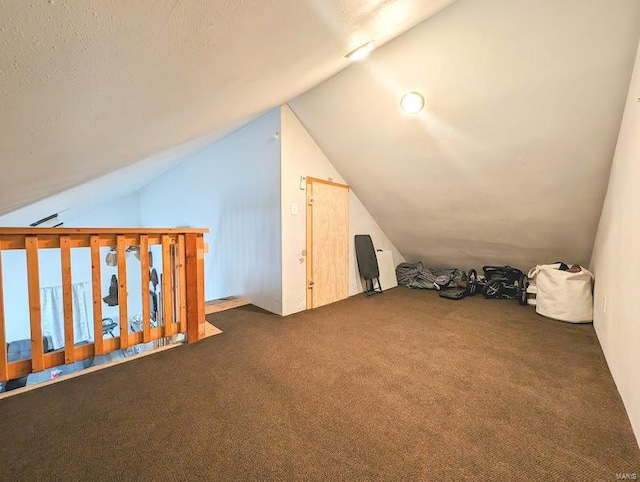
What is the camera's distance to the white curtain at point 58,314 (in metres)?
4.91

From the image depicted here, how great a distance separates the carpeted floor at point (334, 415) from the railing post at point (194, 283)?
0.50 ft

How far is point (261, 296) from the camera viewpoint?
10.9 feet

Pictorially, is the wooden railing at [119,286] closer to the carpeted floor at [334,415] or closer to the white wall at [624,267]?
the carpeted floor at [334,415]

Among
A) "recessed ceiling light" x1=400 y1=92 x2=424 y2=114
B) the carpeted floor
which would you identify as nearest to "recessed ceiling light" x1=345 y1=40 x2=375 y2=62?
"recessed ceiling light" x1=400 y1=92 x2=424 y2=114

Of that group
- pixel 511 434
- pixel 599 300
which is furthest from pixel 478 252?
pixel 511 434

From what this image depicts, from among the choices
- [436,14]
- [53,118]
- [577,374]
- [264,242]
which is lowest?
[577,374]

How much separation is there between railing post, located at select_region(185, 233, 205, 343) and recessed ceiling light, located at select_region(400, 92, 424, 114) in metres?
2.23

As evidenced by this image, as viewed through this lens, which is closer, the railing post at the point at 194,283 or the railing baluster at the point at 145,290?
the railing baluster at the point at 145,290

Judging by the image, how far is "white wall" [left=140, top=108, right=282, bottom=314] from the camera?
308cm

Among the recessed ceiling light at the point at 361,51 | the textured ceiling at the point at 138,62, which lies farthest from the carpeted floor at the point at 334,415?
the recessed ceiling light at the point at 361,51

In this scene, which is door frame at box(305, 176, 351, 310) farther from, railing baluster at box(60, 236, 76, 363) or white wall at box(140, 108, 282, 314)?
railing baluster at box(60, 236, 76, 363)

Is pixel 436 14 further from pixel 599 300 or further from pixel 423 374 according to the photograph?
pixel 599 300

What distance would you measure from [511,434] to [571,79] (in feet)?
7.78

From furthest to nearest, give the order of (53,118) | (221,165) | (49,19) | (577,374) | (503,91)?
1. (221,165)
2. (503,91)
3. (577,374)
4. (53,118)
5. (49,19)
